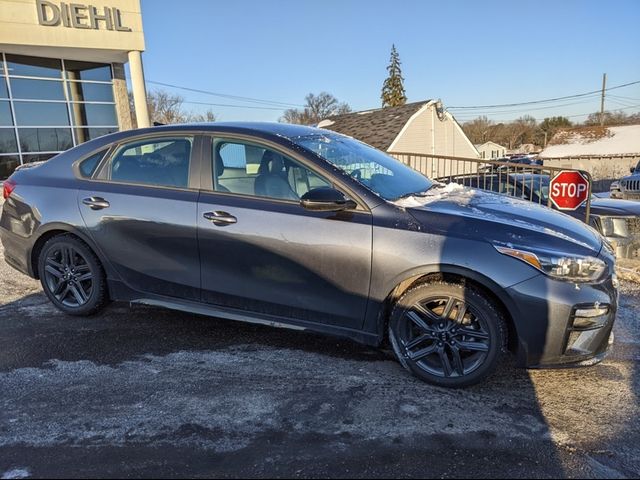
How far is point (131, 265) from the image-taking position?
3951 millimetres

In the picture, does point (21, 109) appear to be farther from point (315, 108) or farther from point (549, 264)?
point (315, 108)

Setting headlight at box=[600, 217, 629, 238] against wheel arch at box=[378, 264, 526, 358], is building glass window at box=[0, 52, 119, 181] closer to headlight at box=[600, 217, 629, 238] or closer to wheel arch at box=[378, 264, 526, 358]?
wheel arch at box=[378, 264, 526, 358]

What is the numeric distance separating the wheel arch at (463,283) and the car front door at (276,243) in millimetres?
192

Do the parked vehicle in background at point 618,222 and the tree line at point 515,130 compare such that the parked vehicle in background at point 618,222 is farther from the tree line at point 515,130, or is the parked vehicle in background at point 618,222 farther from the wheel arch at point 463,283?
the tree line at point 515,130

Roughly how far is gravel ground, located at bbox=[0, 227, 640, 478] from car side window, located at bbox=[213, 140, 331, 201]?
49.2 inches

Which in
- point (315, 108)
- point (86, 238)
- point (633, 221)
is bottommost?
point (633, 221)

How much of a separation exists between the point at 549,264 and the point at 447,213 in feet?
2.27

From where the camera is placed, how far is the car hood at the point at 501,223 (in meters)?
3.01

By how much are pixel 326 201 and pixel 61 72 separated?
17.3 m

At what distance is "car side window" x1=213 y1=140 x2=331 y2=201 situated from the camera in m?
3.49

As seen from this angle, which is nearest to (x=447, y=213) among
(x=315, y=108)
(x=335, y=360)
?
(x=335, y=360)

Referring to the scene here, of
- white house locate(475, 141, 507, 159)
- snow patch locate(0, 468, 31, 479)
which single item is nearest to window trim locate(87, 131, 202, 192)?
snow patch locate(0, 468, 31, 479)

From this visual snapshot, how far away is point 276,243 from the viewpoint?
3.39m

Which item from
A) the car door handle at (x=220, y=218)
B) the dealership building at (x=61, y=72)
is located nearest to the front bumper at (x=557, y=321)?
the car door handle at (x=220, y=218)
